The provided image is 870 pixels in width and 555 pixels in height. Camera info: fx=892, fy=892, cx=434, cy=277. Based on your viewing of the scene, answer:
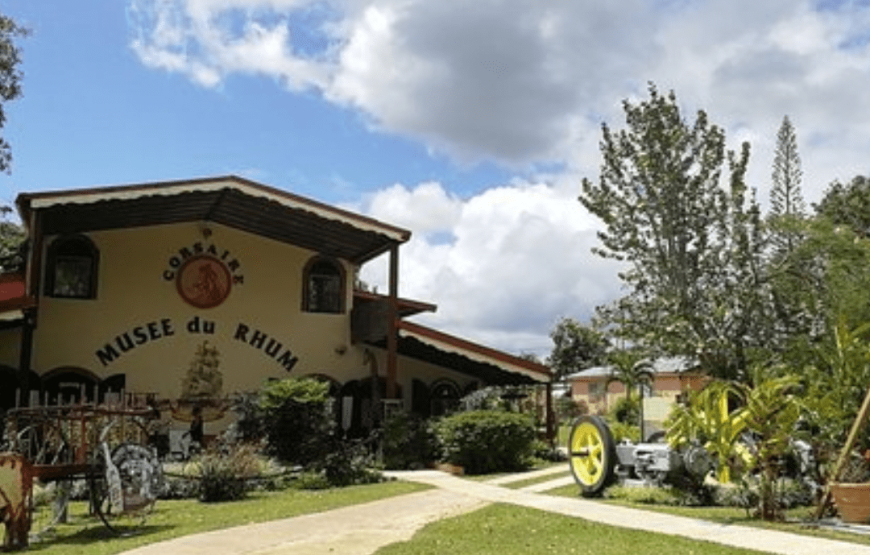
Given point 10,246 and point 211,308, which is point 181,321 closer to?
point 211,308

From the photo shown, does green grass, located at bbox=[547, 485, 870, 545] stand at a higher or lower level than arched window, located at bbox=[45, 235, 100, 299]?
lower

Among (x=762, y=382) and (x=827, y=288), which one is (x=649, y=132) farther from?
(x=762, y=382)

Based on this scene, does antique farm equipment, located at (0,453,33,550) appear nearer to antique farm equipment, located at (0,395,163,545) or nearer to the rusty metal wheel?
antique farm equipment, located at (0,395,163,545)

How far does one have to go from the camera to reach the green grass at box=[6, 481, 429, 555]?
1037 cm

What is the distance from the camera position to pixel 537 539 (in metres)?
9.41

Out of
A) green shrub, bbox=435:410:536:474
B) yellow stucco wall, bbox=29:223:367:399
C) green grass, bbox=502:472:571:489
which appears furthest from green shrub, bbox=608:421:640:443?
yellow stucco wall, bbox=29:223:367:399

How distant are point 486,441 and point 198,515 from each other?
6.57m

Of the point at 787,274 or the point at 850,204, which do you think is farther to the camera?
the point at 850,204

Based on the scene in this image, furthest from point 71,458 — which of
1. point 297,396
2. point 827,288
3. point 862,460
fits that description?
point 827,288

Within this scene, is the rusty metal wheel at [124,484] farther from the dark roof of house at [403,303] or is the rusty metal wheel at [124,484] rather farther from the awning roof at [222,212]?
the dark roof of house at [403,303]

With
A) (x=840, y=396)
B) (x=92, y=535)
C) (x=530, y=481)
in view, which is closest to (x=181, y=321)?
(x=530, y=481)

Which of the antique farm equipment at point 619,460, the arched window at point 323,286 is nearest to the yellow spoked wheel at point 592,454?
the antique farm equipment at point 619,460

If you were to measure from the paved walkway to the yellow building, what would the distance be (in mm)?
6982

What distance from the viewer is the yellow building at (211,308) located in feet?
64.0
